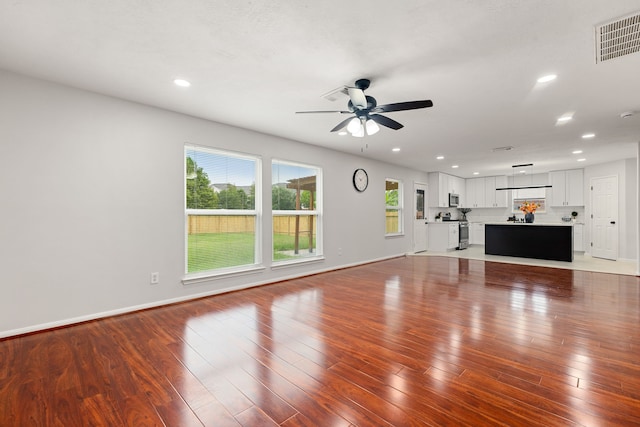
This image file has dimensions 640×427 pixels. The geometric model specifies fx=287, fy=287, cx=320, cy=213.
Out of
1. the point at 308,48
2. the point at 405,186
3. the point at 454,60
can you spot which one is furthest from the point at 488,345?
the point at 405,186

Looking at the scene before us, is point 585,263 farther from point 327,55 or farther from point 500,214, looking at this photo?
point 327,55

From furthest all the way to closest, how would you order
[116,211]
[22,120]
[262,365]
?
[116,211] → [22,120] → [262,365]

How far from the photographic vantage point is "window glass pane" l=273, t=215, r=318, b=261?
5090mm

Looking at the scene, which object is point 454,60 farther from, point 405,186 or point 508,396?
point 405,186

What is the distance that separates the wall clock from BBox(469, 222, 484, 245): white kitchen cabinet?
19.2ft

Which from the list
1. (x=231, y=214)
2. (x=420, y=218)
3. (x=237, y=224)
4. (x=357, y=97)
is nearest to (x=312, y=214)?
(x=237, y=224)

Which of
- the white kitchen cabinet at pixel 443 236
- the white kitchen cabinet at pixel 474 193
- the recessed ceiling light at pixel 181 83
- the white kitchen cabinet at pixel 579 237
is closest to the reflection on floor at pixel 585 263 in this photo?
the white kitchen cabinet at pixel 579 237

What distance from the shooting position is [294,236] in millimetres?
5422

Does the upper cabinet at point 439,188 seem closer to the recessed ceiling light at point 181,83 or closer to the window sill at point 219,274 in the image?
the window sill at point 219,274

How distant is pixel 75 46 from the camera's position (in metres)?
2.35

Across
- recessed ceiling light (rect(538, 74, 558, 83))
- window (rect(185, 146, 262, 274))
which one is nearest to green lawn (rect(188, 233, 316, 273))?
window (rect(185, 146, 262, 274))

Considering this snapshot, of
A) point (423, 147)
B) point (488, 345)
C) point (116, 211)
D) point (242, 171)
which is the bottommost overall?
point (488, 345)

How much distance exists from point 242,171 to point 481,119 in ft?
12.0

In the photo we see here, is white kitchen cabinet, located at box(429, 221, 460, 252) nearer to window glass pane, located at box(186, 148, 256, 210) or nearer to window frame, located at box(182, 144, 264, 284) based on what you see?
window frame, located at box(182, 144, 264, 284)
